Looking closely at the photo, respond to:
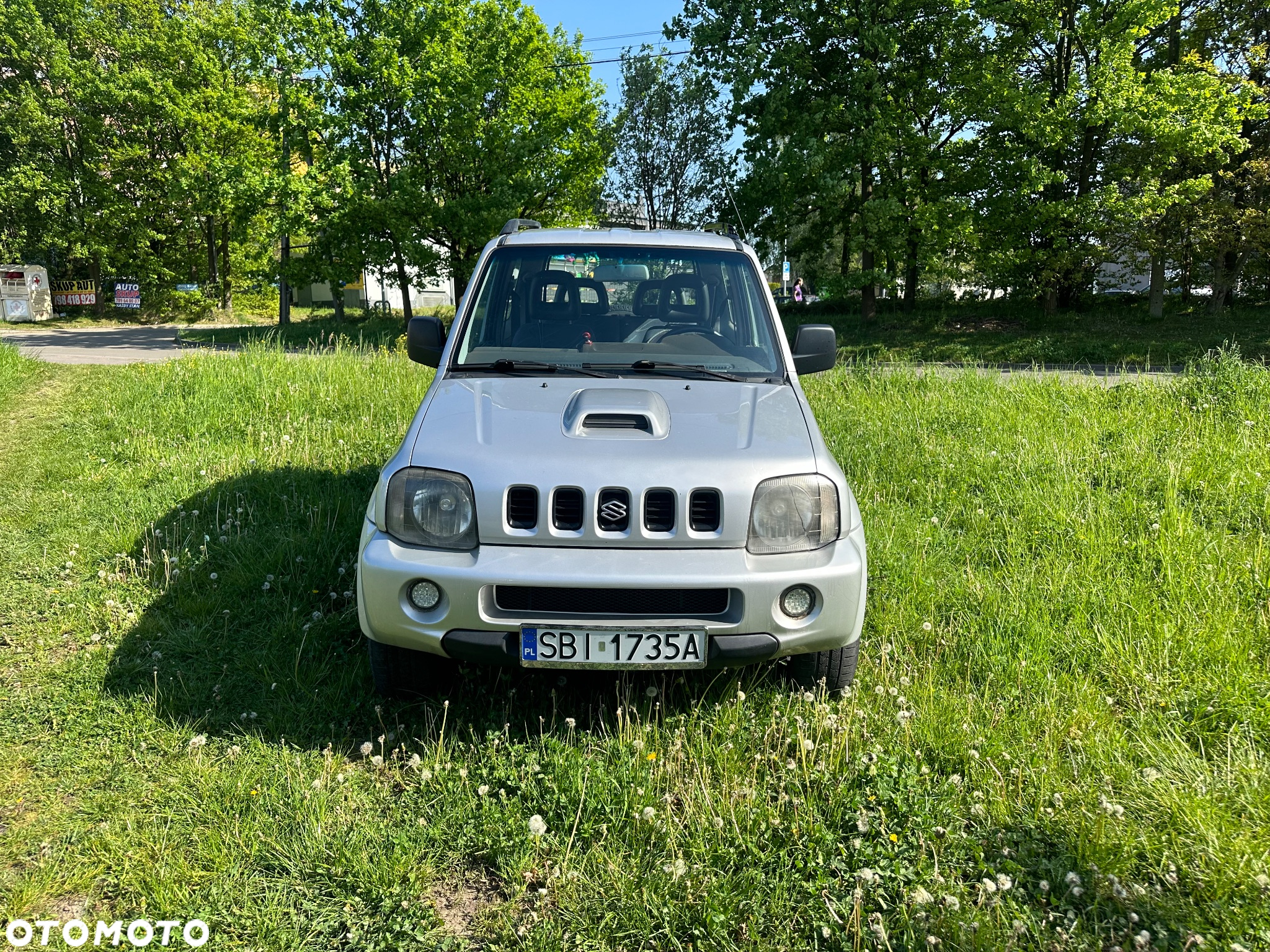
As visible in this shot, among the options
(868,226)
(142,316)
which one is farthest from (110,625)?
(142,316)

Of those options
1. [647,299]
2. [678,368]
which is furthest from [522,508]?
[647,299]

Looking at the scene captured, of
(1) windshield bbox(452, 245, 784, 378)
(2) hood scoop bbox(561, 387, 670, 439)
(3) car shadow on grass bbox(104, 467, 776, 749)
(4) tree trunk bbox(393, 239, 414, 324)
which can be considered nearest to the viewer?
(2) hood scoop bbox(561, 387, 670, 439)

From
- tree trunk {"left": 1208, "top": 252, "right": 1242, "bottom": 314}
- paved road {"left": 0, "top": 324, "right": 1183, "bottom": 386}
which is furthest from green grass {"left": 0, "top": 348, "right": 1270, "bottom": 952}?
tree trunk {"left": 1208, "top": 252, "right": 1242, "bottom": 314}

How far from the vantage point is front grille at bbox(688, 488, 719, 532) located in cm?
284

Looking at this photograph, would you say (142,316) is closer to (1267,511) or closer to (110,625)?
(110,625)

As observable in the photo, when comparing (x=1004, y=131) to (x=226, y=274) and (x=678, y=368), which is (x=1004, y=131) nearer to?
(x=678, y=368)

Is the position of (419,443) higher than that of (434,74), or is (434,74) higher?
(434,74)

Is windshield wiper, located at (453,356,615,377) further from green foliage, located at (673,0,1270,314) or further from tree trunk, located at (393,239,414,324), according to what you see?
tree trunk, located at (393,239,414,324)

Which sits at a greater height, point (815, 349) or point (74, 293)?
point (74, 293)

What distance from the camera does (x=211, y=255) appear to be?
108 ft

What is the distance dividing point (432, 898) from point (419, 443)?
1516 millimetres

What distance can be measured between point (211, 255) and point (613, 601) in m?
35.9

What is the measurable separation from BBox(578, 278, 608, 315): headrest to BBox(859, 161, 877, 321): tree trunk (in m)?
16.8

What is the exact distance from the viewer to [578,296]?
4254mm
